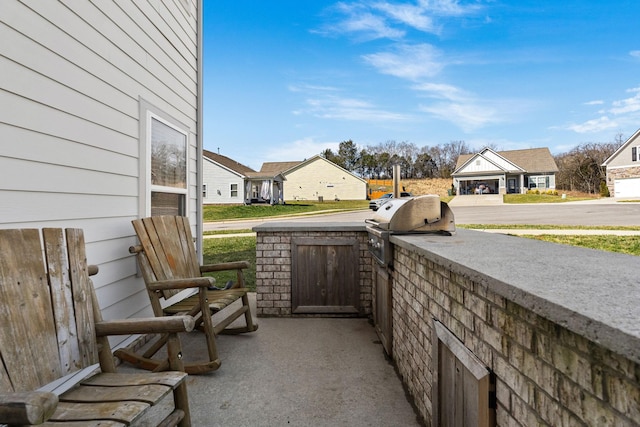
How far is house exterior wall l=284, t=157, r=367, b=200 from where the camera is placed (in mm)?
33250

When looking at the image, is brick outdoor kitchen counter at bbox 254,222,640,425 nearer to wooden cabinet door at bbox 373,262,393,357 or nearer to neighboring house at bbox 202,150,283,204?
wooden cabinet door at bbox 373,262,393,357

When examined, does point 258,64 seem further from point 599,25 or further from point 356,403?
point 356,403

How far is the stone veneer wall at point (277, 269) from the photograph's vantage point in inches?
158

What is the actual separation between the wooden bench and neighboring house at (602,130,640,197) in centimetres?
3449

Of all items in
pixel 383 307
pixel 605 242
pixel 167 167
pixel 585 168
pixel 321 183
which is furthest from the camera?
pixel 585 168

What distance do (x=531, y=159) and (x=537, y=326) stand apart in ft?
126

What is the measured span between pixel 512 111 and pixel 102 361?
39819 millimetres

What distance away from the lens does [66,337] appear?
1.70 m

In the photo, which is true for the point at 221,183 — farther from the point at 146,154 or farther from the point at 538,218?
the point at 146,154

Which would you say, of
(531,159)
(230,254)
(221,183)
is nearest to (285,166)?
(221,183)

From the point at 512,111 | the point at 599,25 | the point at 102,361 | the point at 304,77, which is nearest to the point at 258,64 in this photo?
the point at 304,77

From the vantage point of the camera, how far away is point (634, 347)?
1.87ft

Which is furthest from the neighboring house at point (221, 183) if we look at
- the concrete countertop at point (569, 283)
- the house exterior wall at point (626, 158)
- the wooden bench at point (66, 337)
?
the house exterior wall at point (626, 158)

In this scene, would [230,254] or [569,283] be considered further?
[230,254]
